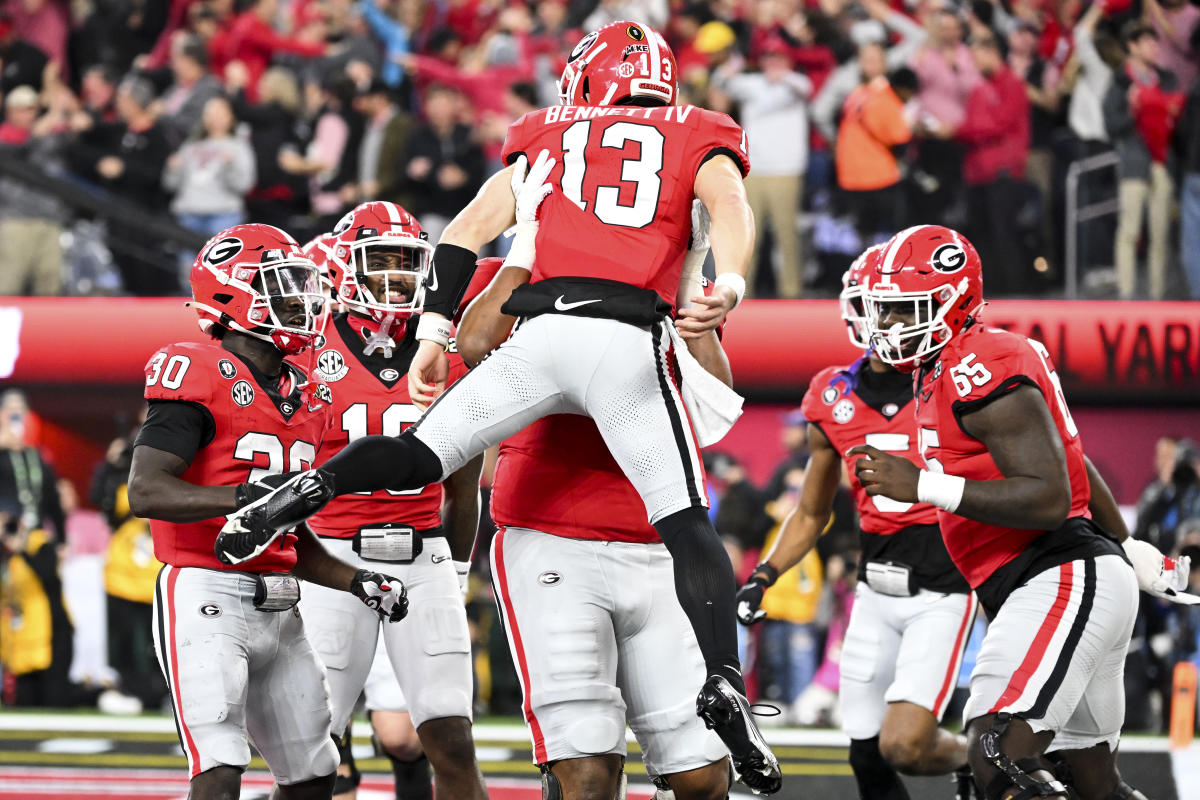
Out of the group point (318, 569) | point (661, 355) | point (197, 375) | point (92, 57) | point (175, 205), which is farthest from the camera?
point (92, 57)

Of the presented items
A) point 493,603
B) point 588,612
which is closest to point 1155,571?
point 588,612

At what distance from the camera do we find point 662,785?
14.3 feet

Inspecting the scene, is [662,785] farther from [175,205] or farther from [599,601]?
[175,205]

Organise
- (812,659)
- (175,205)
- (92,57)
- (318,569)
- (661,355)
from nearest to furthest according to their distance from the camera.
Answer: (661,355) → (318,569) → (812,659) → (175,205) → (92,57)

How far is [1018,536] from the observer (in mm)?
4531

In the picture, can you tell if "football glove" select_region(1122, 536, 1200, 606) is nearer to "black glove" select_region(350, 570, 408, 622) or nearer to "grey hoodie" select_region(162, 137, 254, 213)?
"black glove" select_region(350, 570, 408, 622)

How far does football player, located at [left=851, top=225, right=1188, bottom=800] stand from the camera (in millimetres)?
4270

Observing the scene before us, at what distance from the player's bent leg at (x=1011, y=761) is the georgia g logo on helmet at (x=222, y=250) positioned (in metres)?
2.49

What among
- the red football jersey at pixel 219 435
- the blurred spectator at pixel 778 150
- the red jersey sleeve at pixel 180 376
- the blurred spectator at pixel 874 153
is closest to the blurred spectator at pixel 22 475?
the blurred spectator at pixel 778 150

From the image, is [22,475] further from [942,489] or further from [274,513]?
[942,489]

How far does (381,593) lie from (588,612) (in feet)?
1.86

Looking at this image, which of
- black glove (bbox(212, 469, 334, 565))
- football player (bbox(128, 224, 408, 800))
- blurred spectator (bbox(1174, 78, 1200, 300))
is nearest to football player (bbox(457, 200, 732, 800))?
football player (bbox(128, 224, 408, 800))

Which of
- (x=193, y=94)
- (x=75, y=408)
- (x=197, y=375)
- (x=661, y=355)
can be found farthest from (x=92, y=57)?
(x=661, y=355)

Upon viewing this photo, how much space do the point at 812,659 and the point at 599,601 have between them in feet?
17.1
